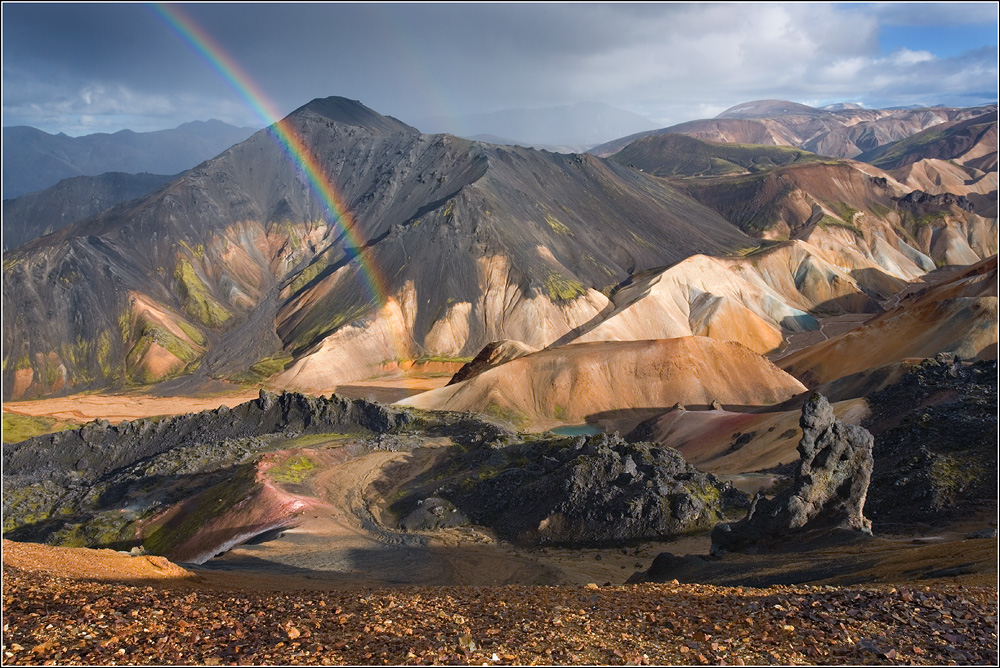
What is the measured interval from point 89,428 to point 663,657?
5361cm

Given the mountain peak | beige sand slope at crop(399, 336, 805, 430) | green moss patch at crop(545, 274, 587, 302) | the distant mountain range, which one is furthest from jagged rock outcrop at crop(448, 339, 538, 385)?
the mountain peak

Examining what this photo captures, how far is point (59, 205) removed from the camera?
179625 millimetres

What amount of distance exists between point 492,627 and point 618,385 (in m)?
54.1

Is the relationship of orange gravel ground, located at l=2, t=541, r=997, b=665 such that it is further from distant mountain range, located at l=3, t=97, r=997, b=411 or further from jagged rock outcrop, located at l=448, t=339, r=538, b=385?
jagged rock outcrop, located at l=448, t=339, r=538, b=385

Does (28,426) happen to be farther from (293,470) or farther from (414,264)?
(414,264)

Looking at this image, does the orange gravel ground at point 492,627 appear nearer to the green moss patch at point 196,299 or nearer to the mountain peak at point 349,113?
the green moss patch at point 196,299

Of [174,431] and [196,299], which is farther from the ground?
[196,299]

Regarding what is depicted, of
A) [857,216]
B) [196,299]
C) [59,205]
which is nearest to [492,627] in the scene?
[196,299]

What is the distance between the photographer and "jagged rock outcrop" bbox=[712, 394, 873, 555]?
22531 millimetres

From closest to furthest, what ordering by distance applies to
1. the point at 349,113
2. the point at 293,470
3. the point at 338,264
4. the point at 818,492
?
the point at 818,492 → the point at 293,470 → the point at 338,264 → the point at 349,113

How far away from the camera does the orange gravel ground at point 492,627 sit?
9.41m

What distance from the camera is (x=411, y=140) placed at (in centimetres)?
13475

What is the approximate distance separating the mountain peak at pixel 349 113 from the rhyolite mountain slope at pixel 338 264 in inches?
577

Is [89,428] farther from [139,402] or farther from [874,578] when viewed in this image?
[874,578]
